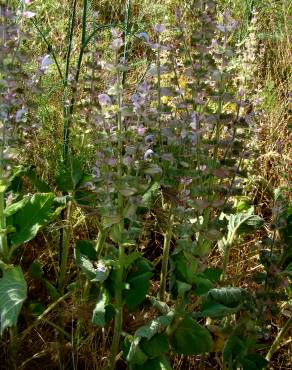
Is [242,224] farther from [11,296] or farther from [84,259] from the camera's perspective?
[11,296]

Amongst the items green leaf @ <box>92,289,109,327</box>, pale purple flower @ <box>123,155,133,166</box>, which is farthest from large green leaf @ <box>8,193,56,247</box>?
pale purple flower @ <box>123,155,133,166</box>

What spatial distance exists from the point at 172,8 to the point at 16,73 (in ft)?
6.67

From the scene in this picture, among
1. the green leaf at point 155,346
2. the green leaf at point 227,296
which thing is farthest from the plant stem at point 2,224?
the green leaf at point 227,296

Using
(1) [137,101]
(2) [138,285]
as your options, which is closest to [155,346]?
(2) [138,285]

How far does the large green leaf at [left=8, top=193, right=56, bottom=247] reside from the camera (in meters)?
1.50

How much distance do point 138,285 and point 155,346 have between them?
146 millimetres

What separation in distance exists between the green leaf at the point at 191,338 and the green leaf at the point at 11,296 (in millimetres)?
375

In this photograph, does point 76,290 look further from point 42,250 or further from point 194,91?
point 194,91

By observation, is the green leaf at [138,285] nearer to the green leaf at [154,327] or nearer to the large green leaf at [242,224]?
the green leaf at [154,327]

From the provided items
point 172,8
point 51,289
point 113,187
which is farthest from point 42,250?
point 172,8

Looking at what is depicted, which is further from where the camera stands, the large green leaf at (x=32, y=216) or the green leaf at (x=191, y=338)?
the large green leaf at (x=32, y=216)

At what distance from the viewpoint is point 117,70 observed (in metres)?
1.23

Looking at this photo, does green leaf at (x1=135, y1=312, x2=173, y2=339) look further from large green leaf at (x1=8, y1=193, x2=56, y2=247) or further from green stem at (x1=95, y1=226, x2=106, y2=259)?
large green leaf at (x1=8, y1=193, x2=56, y2=247)

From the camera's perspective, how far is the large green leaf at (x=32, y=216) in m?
A: 1.50
